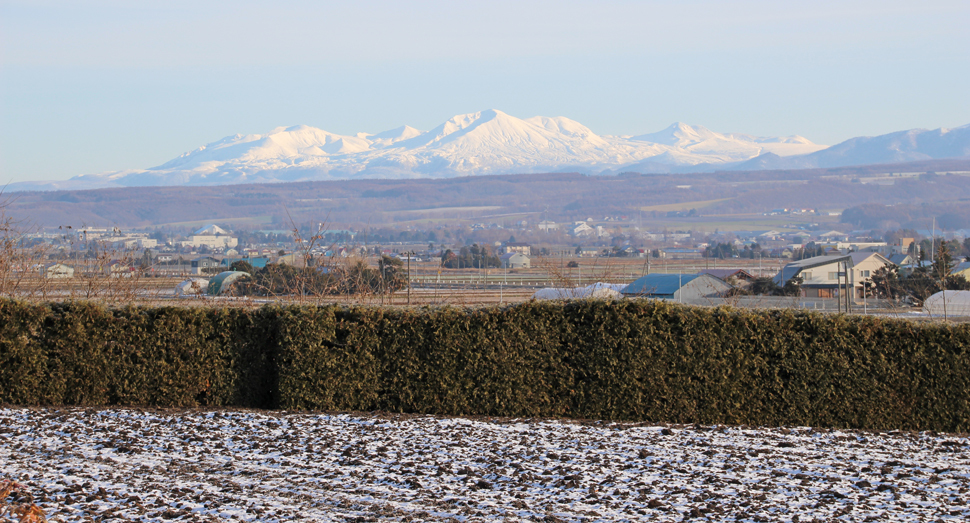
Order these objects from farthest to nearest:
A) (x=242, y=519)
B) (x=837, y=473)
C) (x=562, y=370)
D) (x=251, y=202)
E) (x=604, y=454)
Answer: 1. (x=251, y=202)
2. (x=562, y=370)
3. (x=604, y=454)
4. (x=837, y=473)
5. (x=242, y=519)

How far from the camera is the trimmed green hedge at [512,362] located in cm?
896

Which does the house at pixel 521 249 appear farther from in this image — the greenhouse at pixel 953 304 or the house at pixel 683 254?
the greenhouse at pixel 953 304

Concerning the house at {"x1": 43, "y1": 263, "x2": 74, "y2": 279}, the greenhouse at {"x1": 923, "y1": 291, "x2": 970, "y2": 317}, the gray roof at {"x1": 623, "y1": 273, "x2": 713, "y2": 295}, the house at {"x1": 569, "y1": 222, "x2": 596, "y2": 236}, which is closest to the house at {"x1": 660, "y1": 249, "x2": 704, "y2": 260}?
the house at {"x1": 569, "y1": 222, "x2": 596, "y2": 236}

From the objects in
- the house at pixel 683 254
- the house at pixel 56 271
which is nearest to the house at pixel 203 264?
the house at pixel 56 271

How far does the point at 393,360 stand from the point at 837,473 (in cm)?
486

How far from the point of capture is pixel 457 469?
6945 mm

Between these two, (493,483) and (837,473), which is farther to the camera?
(837,473)

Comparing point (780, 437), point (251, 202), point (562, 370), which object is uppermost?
point (251, 202)

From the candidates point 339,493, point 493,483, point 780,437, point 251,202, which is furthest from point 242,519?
point 251,202

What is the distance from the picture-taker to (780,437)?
8414mm

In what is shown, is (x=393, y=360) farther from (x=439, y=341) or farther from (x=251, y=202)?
(x=251, y=202)

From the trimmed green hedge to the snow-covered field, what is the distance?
1.18 feet

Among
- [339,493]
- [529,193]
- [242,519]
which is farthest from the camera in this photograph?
[529,193]

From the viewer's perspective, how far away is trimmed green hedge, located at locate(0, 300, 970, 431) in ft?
29.4
